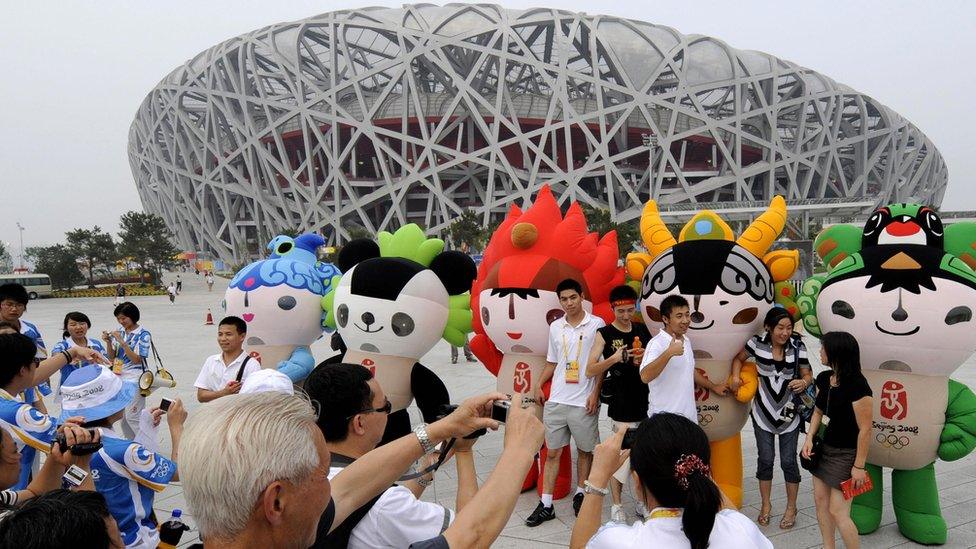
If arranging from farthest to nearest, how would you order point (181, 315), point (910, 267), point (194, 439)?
point (181, 315), point (910, 267), point (194, 439)

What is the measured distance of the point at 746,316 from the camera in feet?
13.1

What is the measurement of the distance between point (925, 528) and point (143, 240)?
39.0 metres

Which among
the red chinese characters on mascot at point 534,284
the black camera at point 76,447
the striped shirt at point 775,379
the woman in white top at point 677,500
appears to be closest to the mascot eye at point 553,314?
the red chinese characters on mascot at point 534,284

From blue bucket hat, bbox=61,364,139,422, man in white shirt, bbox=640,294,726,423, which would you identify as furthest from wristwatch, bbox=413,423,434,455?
man in white shirt, bbox=640,294,726,423

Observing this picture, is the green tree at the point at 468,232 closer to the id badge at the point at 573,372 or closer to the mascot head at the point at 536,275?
the mascot head at the point at 536,275

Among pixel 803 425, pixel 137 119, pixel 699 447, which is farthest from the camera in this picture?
pixel 137 119

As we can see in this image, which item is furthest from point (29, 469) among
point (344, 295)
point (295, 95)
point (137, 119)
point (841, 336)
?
point (137, 119)

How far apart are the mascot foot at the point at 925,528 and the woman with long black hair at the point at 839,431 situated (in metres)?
0.64

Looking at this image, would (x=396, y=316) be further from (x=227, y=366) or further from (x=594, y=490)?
(x=594, y=490)

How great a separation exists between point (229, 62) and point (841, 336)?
151ft

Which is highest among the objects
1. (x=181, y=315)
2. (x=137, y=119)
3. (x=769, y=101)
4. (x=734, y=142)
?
(x=137, y=119)

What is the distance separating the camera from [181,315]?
21.0 m

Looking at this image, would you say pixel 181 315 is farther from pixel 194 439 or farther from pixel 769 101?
pixel 769 101

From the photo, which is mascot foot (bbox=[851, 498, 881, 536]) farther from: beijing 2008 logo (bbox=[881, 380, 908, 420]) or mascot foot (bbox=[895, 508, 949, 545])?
beijing 2008 logo (bbox=[881, 380, 908, 420])
